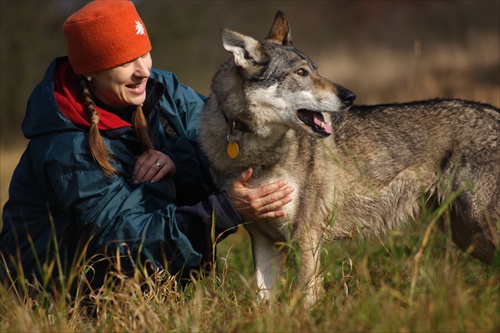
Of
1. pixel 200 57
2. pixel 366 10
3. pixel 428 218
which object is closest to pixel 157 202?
pixel 428 218

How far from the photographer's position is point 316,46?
608 inches

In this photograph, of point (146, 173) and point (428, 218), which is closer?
point (428, 218)

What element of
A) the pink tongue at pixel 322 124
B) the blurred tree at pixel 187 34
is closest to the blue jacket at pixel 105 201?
the pink tongue at pixel 322 124

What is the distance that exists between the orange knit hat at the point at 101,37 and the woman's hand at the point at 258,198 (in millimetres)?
925

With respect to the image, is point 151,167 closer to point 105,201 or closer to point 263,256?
point 105,201

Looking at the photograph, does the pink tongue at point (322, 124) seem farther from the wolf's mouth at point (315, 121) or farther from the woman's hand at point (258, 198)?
the woman's hand at point (258, 198)

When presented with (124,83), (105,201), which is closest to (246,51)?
(124,83)

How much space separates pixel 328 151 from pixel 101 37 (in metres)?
1.43

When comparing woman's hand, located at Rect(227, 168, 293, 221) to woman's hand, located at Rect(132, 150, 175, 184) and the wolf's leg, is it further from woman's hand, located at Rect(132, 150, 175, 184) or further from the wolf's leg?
woman's hand, located at Rect(132, 150, 175, 184)

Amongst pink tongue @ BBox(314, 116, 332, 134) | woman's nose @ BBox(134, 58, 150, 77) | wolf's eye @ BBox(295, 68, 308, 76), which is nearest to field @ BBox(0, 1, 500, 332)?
pink tongue @ BBox(314, 116, 332, 134)

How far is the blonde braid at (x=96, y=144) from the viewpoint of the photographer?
141 inches

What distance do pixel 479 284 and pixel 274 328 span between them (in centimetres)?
84

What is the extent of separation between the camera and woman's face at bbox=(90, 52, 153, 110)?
3773mm

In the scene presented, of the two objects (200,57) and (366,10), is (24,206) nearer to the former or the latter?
(200,57)
